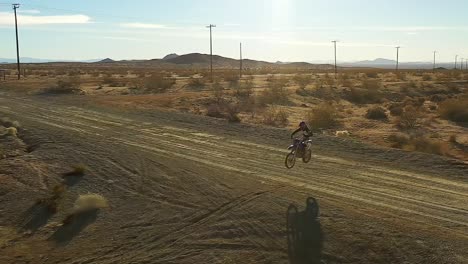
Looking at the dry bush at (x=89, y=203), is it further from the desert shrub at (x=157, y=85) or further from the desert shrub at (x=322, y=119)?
the desert shrub at (x=157, y=85)

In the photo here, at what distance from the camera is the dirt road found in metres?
9.11

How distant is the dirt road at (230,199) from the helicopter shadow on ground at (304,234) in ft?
0.50

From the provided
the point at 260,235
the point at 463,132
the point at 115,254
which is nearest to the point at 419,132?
the point at 463,132

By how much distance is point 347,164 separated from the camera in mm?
16078

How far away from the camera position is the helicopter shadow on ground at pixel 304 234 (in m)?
8.58

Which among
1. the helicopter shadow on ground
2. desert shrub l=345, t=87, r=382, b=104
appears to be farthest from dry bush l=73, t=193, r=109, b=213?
desert shrub l=345, t=87, r=382, b=104

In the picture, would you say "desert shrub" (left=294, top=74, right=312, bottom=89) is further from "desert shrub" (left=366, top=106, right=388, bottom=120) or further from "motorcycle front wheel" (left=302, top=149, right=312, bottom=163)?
"motorcycle front wheel" (left=302, top=149, right=312, bottom=163)

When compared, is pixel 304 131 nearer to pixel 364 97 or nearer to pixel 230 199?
pixel 230 199

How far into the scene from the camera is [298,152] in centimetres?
1566

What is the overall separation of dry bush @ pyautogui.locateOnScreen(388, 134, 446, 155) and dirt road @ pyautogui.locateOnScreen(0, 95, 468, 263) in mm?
2551

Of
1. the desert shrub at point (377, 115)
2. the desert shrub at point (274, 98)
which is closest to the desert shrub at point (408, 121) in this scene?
the desert shrub at point (377, 115)

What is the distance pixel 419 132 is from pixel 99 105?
21.6 m

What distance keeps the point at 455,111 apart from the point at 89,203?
94.6 ft

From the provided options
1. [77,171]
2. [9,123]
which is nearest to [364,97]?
[9,123]
